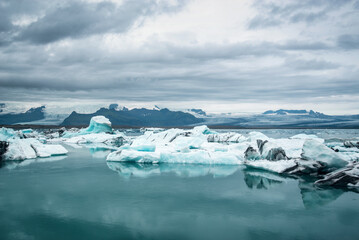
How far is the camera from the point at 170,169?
1041 cm

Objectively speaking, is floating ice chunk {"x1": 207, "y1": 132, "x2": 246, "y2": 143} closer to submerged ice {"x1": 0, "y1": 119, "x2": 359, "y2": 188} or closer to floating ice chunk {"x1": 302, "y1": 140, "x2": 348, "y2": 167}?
submerged ice {"x1": 0, "y1": 119, "x2": 359, "y2": 188}

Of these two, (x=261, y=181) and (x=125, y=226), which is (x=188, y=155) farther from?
(x=125, y=226)

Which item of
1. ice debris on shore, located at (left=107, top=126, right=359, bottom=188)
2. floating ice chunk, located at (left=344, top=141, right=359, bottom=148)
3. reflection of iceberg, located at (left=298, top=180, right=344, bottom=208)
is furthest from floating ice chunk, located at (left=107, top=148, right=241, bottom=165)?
floating ice chunk, located at (left=344, top=141, right=359, bottom=148)

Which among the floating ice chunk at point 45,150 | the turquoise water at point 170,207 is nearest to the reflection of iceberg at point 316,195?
the turquoise water at point 170,207

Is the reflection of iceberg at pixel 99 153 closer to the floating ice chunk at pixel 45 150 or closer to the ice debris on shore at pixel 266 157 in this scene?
the floating ice chunk at pixel 45 150

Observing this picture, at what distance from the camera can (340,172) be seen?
783cm

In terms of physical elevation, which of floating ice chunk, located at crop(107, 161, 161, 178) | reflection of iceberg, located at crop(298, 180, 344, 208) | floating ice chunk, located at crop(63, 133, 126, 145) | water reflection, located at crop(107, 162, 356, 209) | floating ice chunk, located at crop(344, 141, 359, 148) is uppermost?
floating ice chunk, located at crop(344, 141, 359, 148)

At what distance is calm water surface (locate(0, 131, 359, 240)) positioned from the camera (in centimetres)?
455

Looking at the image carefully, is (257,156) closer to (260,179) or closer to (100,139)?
(260,179)

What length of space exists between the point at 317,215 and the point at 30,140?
13.0 metres

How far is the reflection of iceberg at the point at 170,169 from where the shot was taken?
952cm

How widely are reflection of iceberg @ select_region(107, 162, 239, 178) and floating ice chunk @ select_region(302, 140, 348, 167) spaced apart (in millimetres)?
2608

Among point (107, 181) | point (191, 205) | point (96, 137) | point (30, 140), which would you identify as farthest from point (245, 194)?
point (96, 137)

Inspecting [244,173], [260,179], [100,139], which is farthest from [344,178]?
[100,139]
